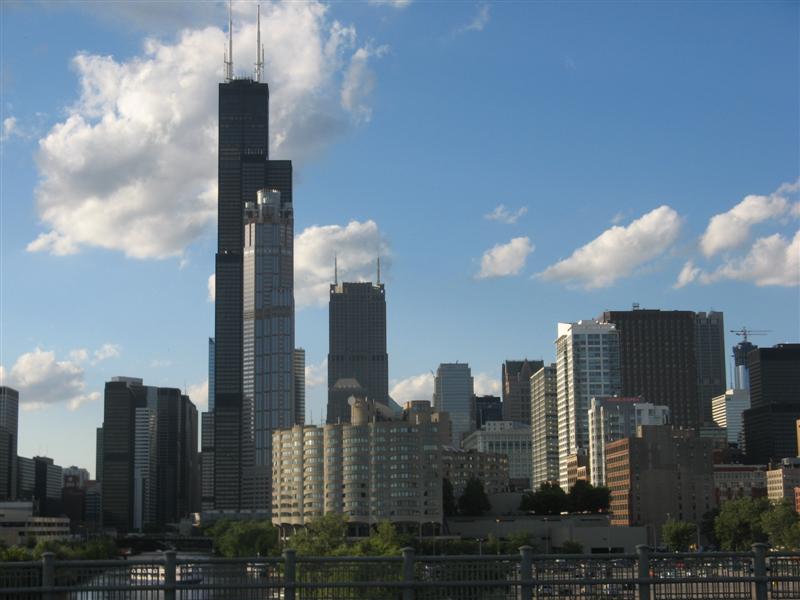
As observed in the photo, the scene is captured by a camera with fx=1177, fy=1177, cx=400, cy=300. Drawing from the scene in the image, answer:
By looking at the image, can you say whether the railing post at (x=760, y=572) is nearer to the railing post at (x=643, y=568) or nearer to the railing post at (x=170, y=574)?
the railing post at (x=643, y=568)

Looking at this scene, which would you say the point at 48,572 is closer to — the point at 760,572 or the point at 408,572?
the point at 408,572

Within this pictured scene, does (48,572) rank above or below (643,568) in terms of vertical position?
above

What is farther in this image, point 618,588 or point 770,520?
point 770,520

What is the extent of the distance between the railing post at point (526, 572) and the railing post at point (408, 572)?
2.58 meters

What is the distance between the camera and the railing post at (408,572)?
2741 cm

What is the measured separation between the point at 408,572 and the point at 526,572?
2.82m

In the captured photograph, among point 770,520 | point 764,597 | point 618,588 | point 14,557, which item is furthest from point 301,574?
point 770,520

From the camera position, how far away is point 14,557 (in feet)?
514

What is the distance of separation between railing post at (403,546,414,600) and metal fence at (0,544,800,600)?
23mm

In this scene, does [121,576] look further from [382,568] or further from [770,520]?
[770,520]

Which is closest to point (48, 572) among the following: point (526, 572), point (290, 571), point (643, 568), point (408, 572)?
point (290, 571)

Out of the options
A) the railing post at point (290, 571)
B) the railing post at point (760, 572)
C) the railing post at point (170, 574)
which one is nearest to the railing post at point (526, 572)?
the railing post at point (290, 571)

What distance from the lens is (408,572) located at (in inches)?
1083

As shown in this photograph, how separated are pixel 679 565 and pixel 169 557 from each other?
13.1 m
